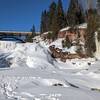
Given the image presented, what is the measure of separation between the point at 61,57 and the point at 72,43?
271 inches

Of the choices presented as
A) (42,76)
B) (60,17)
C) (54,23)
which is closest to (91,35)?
(54,23)

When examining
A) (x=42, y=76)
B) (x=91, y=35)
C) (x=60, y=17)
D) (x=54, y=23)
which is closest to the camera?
(x=42, y=76)

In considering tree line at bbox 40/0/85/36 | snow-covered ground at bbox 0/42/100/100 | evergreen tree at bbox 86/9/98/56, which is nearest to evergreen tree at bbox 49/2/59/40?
tree line at bbox 40/0/85/36

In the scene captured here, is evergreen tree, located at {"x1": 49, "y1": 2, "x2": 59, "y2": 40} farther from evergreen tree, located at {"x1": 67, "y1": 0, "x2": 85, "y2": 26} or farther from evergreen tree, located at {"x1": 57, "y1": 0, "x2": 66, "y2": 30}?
evergreen tree, located at {"x1": 67, "y1": 0, "x2": 85, "y2": 26}

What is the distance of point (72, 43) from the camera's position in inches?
1624

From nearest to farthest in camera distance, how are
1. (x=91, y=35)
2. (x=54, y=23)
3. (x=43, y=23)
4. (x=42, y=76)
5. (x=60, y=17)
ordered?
(x=42, y=76) < (x=91, y=35) < (x=54, y=23) < (x=60, y=17) < (x=43, y=23)

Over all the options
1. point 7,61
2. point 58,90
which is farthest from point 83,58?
point 58,90

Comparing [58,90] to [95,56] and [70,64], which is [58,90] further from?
[95,56]

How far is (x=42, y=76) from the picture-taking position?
18328mm

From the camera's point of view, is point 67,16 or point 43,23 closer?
point 67,16

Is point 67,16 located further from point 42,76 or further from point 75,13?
point 42,76

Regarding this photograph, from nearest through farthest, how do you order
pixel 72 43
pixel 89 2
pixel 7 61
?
pixel 7 61, pixel 72 43, pixel 89 2

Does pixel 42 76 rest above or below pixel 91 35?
below

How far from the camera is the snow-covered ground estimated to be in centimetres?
1098
